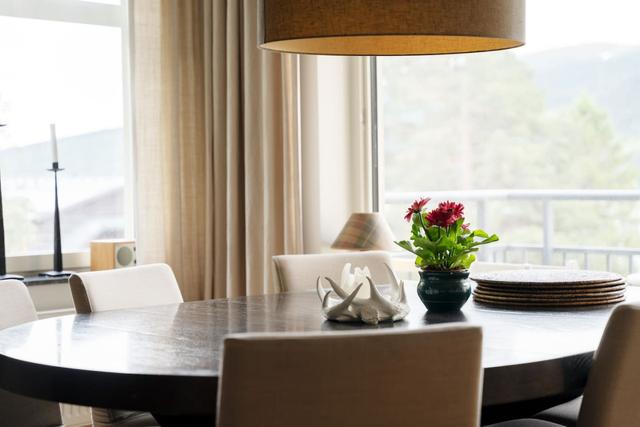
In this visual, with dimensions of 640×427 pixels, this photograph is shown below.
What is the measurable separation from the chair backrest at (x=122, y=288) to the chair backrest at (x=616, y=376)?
5.09ft

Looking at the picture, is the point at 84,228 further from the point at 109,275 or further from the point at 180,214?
the point at 109,275

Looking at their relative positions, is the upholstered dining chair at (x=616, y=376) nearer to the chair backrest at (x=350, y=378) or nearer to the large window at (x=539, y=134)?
the chair backrest at (x=350, y=378)

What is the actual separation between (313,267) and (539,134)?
1422mm

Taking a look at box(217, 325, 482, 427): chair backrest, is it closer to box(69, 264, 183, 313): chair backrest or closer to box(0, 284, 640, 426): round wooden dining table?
box(0, 284, 640, 426): round wooden dining table

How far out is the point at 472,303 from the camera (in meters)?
2.60

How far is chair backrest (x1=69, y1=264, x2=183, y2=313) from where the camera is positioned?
279 cm

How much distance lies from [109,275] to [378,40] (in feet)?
3.71

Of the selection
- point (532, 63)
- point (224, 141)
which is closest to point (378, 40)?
point (532, 63)

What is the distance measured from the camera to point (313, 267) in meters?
3.25

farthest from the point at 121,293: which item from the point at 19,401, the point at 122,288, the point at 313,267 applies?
the point at 313,267

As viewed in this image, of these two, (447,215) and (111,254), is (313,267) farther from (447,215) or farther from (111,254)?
(111,254)

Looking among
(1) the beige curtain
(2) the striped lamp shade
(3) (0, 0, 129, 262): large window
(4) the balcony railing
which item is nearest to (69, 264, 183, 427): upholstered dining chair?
(2) the striped lamp shade

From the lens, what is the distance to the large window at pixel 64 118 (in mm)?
4391

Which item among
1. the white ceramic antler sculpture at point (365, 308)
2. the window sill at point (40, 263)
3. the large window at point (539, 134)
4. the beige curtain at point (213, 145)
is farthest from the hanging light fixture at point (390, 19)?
the window sill at point (40, 263)
